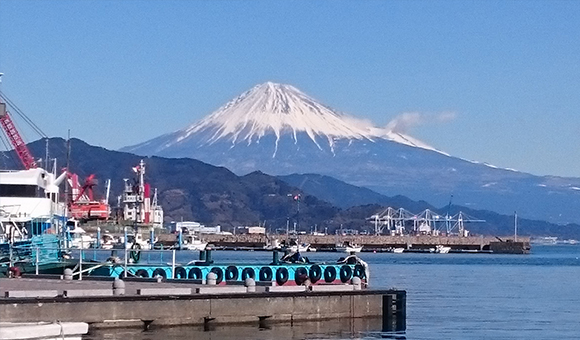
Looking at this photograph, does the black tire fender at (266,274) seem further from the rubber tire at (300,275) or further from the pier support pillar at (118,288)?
the pier support pillar at (118,288)

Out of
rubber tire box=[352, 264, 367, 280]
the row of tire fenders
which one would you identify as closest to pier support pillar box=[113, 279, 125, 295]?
the row of tire fenders

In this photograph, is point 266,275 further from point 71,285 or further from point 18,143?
point 18,143

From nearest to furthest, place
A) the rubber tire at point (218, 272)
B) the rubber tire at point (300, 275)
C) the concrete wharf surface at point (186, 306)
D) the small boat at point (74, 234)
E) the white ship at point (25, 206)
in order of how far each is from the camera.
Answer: the concrete wharf surface at point (186, 306) < the rubber tire at point (300, 275) < the rubber tire at point (218, 272) < the white ship at point (25, 206) < the small boat at point (74, 234)

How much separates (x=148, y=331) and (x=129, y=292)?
2.78m

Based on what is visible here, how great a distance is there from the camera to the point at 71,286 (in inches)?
1813

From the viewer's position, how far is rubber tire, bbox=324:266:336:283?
57.0m

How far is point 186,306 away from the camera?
43000mm

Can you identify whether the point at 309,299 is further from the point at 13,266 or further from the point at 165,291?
the point at 13,266

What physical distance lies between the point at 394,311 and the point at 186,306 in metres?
9.27

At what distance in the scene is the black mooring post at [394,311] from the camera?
4761 cm

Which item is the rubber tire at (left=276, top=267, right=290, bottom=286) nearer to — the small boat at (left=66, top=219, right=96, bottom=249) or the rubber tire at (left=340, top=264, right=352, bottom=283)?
the rubber tire at (left=340, top=264, right=352, bottom=283)

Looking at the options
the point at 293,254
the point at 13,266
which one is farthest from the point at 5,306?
the point at 293,254

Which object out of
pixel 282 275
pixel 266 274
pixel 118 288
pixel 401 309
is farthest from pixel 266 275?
pixel 118 288

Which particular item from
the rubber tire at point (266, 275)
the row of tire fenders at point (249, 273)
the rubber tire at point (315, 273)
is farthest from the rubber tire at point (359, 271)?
the rubber tire at point (266, 275)
